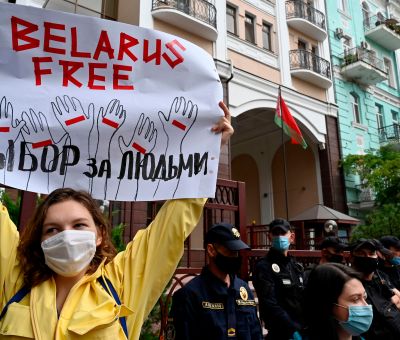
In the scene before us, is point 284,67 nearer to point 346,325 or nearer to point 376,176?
point 376,176

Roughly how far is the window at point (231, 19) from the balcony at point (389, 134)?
8.47 meters

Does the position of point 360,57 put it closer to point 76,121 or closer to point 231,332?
point 231,332

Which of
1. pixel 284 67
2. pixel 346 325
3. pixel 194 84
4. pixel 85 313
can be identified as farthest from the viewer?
pixel 284 67

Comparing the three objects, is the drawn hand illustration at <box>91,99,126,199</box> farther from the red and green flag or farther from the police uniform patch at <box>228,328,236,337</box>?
the red and green flag

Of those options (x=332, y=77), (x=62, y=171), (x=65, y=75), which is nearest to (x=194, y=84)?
→ (x=65, y=75)

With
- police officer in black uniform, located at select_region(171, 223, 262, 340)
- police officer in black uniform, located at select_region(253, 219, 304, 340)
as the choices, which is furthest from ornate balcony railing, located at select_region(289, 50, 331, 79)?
police officer in black uniform, located at select_region(171, 223, 262, 340)

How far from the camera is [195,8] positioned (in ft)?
38.7

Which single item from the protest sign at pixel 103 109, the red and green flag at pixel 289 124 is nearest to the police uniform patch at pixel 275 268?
the protest sign at pixel 103 109

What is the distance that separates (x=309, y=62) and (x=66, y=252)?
1480 cm

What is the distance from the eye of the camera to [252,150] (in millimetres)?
17922

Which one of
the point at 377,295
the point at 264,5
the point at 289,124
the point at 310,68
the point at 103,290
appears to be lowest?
the point at 377,295

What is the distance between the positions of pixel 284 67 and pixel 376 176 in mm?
4970

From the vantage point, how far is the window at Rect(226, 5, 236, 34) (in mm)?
13375

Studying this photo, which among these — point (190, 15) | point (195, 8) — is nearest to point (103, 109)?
point (190, 15)
